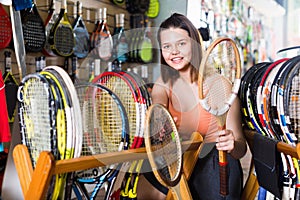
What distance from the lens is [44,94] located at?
101 cm

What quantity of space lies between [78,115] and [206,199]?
2.25 feet

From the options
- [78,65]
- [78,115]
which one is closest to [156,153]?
[78,115]

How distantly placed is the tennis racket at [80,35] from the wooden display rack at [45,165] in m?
1.07

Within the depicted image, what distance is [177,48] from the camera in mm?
1459

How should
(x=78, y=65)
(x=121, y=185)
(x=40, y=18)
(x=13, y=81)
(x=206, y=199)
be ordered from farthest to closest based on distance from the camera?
(x=78, y=65) → (x=40, y=18) → (x=13, y=81) → (x=206, y=199) → (x=121, y=185)

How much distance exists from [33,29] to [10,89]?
0.34 meters

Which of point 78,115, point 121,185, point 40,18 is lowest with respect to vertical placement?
point 121,185

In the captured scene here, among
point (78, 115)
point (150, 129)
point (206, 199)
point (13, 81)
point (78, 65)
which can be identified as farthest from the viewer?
point (78, 65)

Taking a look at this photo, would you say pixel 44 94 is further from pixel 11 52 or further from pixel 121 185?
pixel 11 52

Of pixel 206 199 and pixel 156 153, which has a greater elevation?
pixel 156 153

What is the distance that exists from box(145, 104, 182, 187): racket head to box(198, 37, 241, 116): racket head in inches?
5.2

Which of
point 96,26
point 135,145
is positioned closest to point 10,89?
point 135,145

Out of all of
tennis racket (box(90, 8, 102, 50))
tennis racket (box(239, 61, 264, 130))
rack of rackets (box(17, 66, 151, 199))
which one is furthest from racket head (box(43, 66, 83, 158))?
tennis racket (box(90, 8, 102, 50))

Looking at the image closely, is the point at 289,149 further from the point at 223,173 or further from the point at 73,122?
A: the point at 73,122
